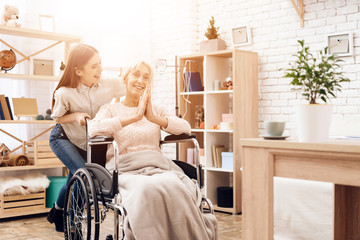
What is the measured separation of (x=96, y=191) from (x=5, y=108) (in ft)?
6.00

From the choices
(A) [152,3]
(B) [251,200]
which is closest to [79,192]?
(B) [251,200]

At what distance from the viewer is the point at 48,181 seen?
13.7ft

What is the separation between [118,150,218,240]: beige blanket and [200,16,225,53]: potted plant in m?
2.43

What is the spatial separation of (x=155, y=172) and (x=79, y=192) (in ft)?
1.58

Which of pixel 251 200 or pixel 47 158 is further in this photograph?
pixel 47 158

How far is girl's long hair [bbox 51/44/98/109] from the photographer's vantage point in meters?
3.03

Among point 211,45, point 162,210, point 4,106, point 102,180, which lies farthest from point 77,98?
point 211,45

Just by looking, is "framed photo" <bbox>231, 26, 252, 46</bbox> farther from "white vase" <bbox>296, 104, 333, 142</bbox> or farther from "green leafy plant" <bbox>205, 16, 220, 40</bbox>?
"white vase" <bbox>296, 104, 333, 142</bbox>

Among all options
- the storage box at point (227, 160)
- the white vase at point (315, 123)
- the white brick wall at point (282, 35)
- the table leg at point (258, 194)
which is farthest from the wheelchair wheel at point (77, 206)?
the white brick wall at point (282, 35)

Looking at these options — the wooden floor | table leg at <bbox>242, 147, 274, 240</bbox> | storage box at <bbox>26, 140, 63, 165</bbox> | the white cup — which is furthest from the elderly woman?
storage box at <bbox>26, 140, 63, 165</bbox>

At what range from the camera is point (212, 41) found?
4.65 m

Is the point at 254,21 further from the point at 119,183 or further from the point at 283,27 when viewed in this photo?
the point at 119,183

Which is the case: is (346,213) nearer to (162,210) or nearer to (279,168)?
(279,168)

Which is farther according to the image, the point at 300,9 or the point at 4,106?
the point at 300,9
